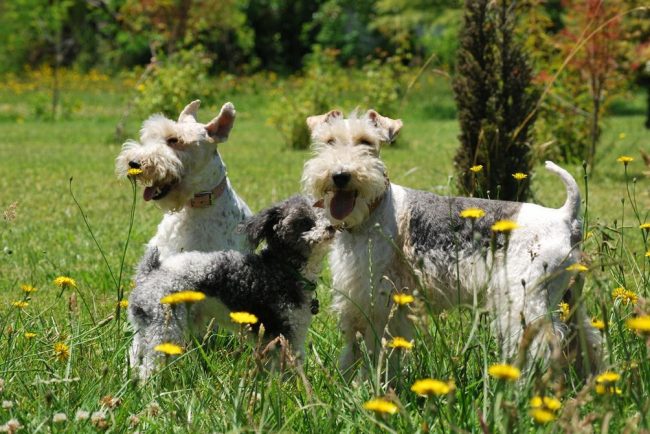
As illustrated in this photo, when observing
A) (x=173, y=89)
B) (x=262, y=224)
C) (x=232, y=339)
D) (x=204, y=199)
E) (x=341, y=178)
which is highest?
(x=341, y=178)

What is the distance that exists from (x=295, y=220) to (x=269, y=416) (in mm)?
1283

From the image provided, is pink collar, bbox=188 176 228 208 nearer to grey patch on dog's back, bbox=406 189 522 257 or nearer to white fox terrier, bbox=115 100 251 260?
white fox terrier, bbox=115 100 251 260

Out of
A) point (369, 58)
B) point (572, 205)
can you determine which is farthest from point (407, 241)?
point (369, 58)

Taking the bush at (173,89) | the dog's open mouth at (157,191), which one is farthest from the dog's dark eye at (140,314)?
the bush at (173,89)

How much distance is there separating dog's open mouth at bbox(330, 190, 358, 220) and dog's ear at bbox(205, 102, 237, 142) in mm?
1500

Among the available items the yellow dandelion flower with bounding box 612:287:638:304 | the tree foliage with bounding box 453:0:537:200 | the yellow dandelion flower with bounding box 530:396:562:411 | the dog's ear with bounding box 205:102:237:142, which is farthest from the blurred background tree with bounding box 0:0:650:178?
the yellow dandelion flower with bounding box 530:396:562:411

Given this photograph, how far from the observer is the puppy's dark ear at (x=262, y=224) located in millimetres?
4207

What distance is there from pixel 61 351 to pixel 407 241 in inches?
65.0

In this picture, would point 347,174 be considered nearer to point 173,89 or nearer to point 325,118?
point 325,118

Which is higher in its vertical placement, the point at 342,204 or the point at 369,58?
the point at 342,204

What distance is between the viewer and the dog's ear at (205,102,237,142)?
17.1ft

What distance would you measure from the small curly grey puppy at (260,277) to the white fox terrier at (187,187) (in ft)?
2.24

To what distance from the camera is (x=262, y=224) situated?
420 centimetres

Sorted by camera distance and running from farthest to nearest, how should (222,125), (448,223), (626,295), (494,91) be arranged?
→ (494,91) < (222,125) < (448,223) < (626,295)
